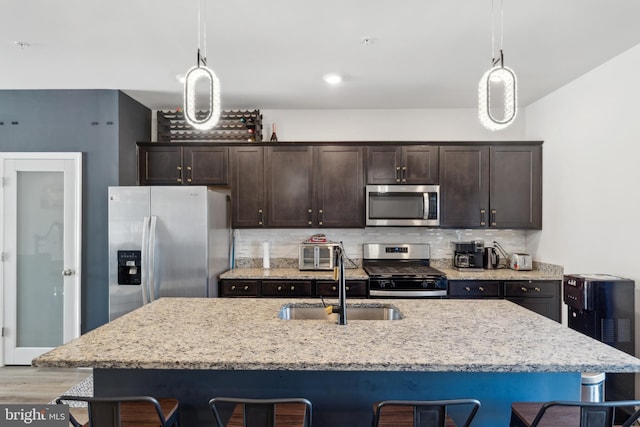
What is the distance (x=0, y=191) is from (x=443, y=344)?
4301mm

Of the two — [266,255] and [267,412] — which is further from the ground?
[266,255]

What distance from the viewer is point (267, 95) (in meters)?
3.68

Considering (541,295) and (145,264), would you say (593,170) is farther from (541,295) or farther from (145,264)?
(145,264)

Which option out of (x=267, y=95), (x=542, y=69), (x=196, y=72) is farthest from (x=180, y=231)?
(x=542, y=69)

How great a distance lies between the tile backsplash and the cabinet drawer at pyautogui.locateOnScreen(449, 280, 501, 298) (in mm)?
657

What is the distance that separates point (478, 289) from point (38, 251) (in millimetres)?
4417

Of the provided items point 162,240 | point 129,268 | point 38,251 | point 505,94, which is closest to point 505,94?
point 505,94

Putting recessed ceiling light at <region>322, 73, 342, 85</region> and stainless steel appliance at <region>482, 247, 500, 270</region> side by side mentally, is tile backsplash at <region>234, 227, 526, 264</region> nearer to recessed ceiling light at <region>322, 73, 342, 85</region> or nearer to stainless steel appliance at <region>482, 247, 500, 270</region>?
stainless steel appliance at <region>482, 247, 500, 270</region>

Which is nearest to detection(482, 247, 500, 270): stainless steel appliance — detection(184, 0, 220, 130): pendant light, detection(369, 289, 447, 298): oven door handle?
detection(369, 289, 447, 298): oven door handle

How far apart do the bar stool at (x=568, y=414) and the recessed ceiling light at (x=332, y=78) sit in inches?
106

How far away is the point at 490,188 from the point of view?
3.84m

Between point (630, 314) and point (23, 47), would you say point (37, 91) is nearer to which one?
point (23, 47)

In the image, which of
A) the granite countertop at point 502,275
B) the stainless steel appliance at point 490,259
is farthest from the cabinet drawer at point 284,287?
the stainless steel appliance at point 490,259

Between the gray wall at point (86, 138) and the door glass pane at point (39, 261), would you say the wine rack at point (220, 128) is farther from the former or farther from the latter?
the door glass pane at point (39, 261)
